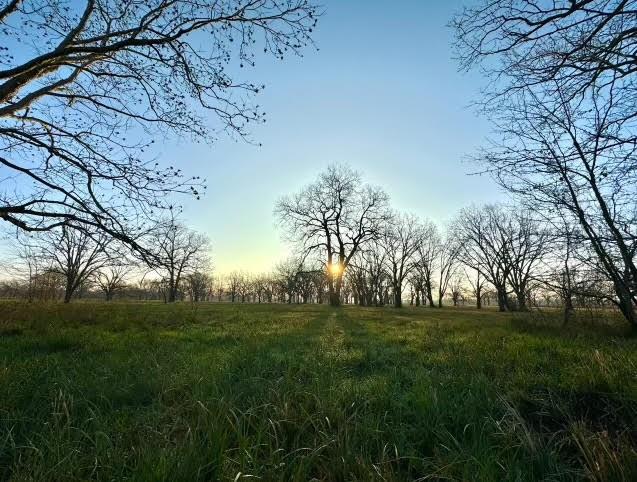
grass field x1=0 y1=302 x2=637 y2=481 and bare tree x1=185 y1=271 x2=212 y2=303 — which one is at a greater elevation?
bare tree x1=185 y1=271 x2=212 y2=303

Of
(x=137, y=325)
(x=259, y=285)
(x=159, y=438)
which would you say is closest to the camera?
(x=159, y=438)

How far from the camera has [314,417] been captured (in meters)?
2.80

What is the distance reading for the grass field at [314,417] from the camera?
204cm

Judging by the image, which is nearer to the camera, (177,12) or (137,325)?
(177,12)

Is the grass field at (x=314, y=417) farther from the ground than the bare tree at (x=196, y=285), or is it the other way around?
the bare tree at (x=196, y=285)

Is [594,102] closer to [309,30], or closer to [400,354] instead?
[309,30]

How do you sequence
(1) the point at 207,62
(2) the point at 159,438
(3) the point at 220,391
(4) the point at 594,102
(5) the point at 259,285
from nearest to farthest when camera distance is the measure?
(2) the point at 159,438
(3) the point at 220,391
(4) the point at 594,102
(1) the point at 207,62
(5) the point at 259,285

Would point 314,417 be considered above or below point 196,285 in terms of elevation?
below

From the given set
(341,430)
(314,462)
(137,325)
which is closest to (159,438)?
(314,462)

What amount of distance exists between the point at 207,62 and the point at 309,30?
2085 mm

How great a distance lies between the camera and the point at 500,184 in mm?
6414

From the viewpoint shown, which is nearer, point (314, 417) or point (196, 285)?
point (314, 417)

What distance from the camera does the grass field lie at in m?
2.04

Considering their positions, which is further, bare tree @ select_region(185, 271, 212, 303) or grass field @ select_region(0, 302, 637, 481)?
bare tree @ select_region(185, 271, 212, 303)
